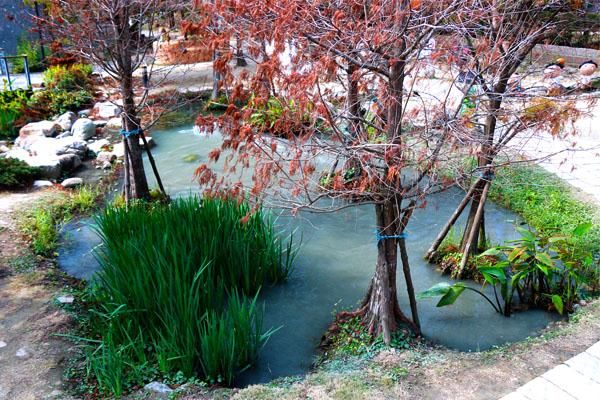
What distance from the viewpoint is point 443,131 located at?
3404 mm

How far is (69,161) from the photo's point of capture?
7.96 meters

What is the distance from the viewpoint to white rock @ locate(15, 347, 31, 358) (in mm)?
3753

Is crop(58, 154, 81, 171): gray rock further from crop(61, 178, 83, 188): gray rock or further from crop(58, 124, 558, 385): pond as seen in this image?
crop(58, 124, 558, 385): pond

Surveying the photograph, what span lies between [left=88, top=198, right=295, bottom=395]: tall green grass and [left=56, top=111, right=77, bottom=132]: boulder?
5286 millimetres

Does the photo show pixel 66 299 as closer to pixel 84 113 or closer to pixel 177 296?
pixel 177 296

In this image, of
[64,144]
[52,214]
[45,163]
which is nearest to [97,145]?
[64,144]

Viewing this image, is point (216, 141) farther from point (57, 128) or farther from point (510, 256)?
point (510, 256)

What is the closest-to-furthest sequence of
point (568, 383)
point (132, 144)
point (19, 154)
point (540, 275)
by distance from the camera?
point (568, 383), point (540, 275), point (132, 144), point (19, 154)

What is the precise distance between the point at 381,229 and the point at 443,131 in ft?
2.80

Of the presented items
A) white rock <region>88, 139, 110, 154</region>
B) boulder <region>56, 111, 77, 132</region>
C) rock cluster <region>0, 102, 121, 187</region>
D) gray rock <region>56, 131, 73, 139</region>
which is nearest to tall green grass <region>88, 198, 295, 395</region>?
rock cluster <region>0, 102, 121, 187</region>

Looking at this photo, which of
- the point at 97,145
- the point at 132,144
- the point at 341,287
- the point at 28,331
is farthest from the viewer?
the point at 97,145

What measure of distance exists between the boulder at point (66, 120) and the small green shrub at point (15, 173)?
250cm

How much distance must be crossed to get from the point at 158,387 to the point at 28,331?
1.27 meters

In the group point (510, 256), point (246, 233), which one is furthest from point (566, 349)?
point (246, 233)
